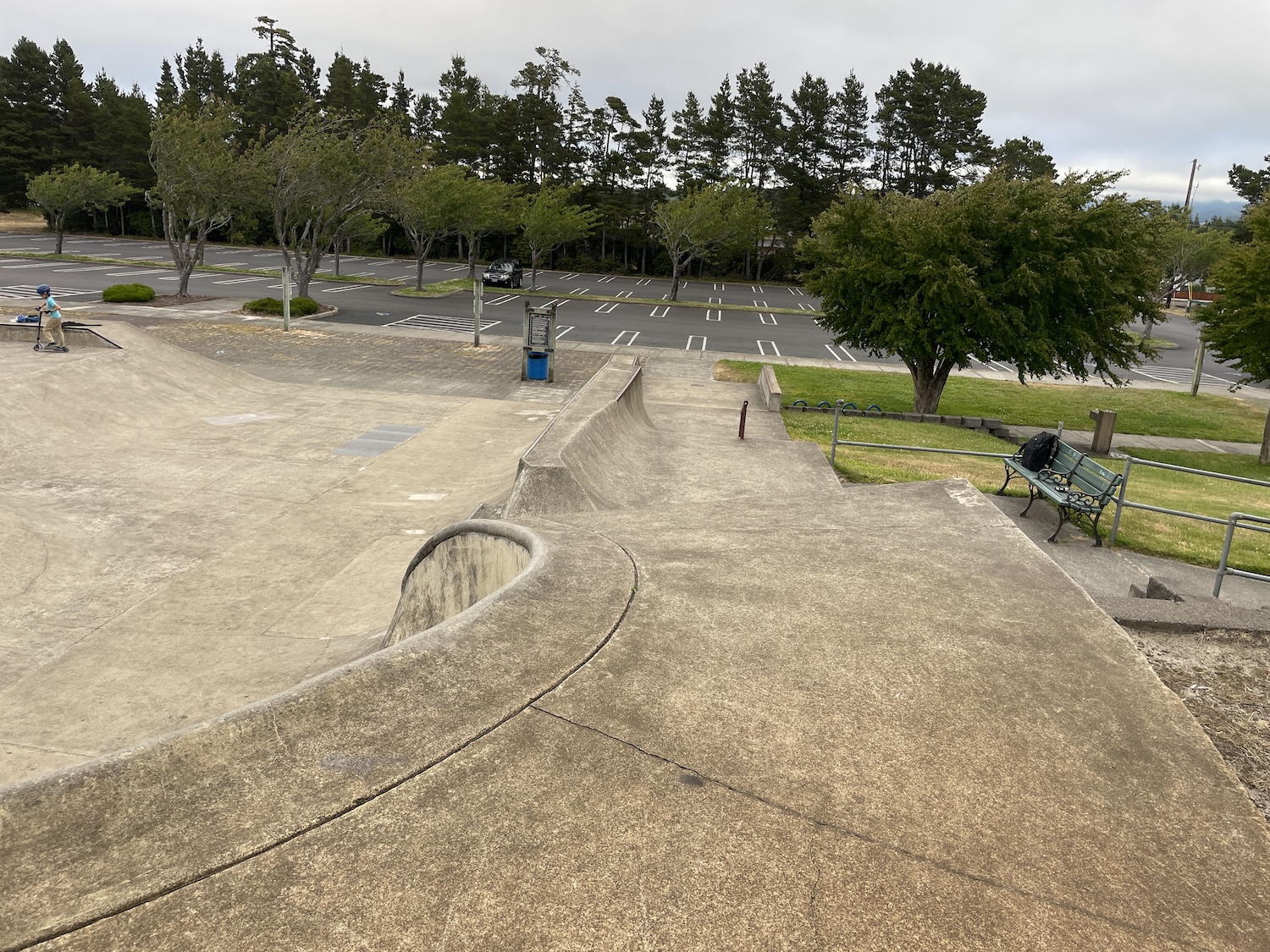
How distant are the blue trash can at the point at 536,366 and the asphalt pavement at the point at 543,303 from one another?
9.79 m

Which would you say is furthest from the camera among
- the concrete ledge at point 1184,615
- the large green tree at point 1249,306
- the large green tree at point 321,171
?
the large green tree at point 321,171

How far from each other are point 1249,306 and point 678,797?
2327 centimetres

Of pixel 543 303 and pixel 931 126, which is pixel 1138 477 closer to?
pixel 543 303

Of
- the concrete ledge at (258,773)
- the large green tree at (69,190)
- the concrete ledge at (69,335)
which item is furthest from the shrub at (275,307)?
the concrete ledge at (258,773)

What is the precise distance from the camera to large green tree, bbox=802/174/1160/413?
20609 mm

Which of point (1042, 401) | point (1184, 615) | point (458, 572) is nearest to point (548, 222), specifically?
point (1042, 401)

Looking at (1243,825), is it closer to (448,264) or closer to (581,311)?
(581,311)

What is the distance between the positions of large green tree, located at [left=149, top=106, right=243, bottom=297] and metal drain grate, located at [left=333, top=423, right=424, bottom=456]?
20.5 m

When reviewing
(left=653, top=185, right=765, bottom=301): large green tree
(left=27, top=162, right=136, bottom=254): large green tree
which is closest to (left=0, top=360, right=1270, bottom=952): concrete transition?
(left=653, top=185, right=765, bottom=301): large green tree

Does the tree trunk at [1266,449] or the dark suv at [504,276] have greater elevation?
the dark suv at [504,276]

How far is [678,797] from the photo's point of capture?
415cm

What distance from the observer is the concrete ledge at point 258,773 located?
3.44m

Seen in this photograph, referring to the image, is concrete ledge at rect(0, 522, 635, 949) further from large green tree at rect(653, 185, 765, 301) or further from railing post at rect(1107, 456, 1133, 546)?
large green tree at rect(653, 185, 765, 301)

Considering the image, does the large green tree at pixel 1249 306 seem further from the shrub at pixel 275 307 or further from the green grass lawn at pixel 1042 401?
the shrub at pixel 275 307
